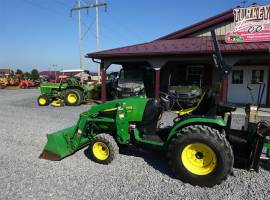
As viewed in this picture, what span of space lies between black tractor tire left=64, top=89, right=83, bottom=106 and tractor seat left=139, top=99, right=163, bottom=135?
8.41 metres

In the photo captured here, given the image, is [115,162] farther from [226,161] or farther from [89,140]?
[226,161]

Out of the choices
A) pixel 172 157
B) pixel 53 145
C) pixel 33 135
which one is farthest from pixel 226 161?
pixel 33 135

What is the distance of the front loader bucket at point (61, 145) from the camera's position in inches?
181

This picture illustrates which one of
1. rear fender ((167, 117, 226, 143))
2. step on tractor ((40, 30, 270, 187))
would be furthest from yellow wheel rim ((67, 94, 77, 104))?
rear fender ((167, 117, 226, 143))

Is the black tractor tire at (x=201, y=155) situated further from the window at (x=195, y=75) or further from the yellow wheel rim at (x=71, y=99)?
the window at (x=195, y=75)

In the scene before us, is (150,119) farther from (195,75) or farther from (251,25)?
(195,75)

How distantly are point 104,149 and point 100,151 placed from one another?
3.4 inches

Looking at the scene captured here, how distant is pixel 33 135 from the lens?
258 inches

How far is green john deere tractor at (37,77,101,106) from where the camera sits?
12430 mm

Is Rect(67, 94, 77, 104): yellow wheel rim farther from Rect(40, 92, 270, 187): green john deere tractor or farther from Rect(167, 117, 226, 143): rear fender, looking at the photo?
Rect(167, 117, 226, 143): rear fender

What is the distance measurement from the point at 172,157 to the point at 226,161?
77 cm

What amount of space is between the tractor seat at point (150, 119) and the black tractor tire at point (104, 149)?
23.2 inches

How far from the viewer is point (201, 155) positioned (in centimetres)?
377

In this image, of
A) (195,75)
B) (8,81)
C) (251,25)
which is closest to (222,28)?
(251,25)
